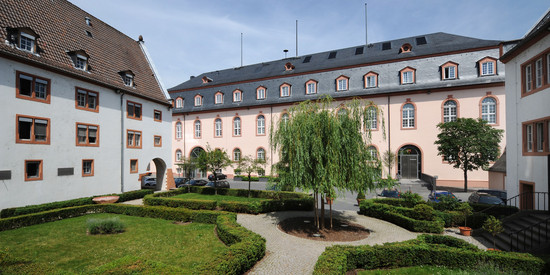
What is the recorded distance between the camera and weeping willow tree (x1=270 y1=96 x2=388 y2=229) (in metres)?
11.1

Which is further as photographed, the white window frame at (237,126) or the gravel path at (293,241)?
the white window frame at (237,126)

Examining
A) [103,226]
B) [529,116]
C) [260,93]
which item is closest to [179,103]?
[260,93]

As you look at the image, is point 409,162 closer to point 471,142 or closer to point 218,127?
point 471,142

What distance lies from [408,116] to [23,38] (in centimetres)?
3316

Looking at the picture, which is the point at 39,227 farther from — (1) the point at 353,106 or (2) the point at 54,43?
(1) the point at 353,106

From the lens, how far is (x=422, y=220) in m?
13.1

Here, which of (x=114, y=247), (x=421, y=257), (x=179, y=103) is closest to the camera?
(x=421, y=257)

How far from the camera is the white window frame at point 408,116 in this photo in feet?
95.3

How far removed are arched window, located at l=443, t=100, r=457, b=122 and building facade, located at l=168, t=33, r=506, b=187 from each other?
0.10 metres

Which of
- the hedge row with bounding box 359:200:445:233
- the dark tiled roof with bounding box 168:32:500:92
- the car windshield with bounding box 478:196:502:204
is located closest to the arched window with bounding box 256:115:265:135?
the dark tiled roof with bounding box 168:32:500:92

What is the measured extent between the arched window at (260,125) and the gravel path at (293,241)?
20.2m

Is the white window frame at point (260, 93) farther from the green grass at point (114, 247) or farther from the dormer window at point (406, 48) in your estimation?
the green grass at point (114, 247)

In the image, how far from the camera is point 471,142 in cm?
2217

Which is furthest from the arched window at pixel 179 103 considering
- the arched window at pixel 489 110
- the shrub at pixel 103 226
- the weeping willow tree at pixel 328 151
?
the arched window at pixel 489 110
